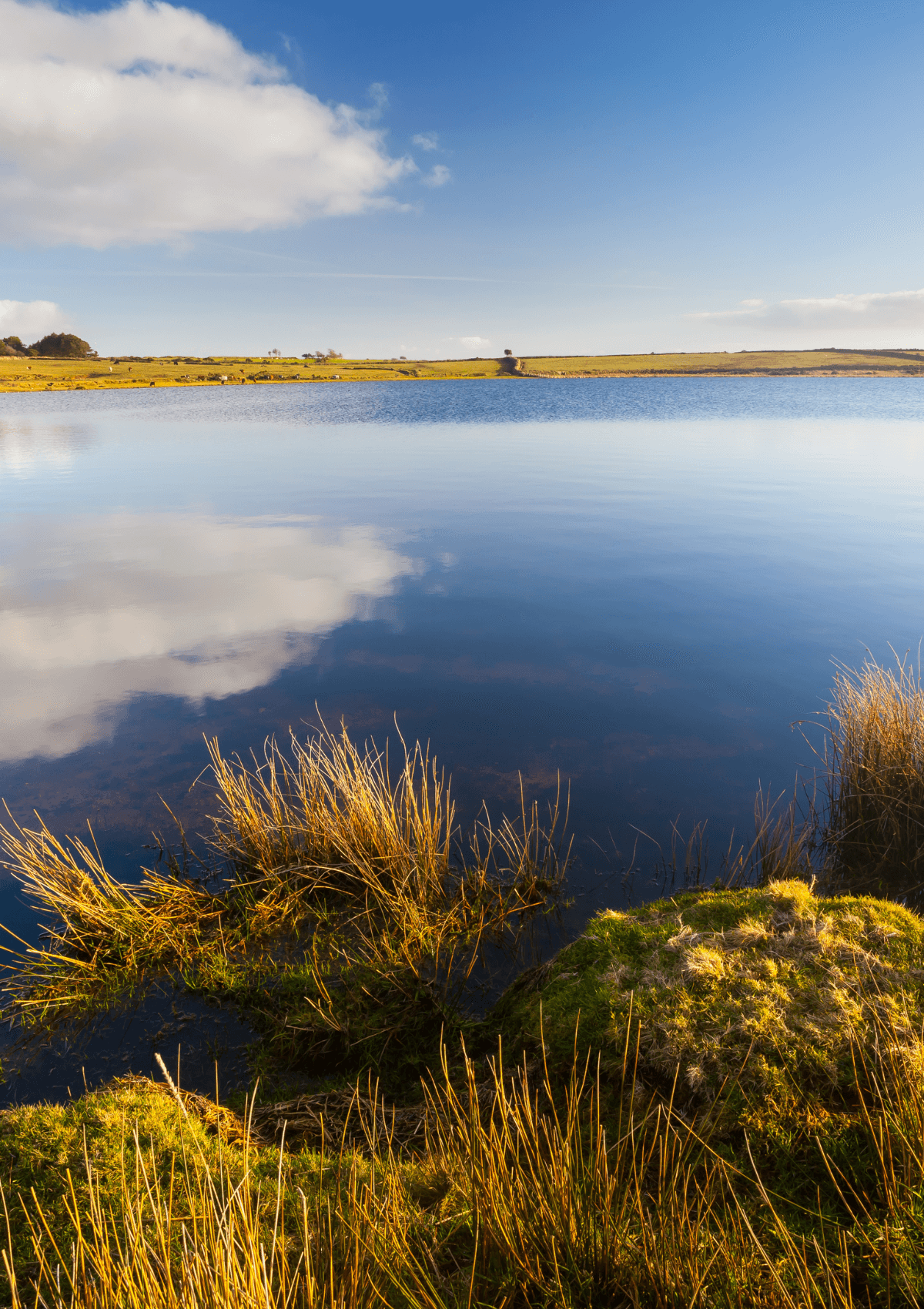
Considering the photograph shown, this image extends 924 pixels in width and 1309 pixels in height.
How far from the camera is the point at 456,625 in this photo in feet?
52.2

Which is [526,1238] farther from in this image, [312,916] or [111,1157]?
[312,916]

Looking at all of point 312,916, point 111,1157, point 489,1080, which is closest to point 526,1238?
point 489,1080

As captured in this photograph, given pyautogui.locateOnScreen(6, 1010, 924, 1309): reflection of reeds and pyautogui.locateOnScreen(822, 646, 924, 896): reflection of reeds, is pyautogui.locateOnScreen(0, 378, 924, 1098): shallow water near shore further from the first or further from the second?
pyautogui.locateOnScreen(6, 1010, 924, 1309): reflection of reeds

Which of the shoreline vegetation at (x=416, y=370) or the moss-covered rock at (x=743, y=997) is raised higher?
the shoreline vegetation at (x=416, y=370)

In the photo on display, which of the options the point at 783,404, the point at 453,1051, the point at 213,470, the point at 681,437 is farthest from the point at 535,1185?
the point at 783,404

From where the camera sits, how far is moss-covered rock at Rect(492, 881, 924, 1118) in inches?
150

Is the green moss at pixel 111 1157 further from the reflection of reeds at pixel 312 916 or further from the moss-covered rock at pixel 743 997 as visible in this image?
the moss-covered rock at pixel 743 997

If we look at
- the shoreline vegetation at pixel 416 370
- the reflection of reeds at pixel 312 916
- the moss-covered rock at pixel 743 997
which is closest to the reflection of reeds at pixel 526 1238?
the moss-covered rock at pixel 743 997

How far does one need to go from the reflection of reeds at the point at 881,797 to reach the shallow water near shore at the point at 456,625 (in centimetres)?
136

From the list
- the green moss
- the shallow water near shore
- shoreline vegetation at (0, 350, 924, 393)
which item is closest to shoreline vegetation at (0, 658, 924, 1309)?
the green moss

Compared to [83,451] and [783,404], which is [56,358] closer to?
[83,451]

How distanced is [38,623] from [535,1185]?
17.3 m

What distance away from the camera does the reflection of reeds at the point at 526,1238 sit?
2.25 m

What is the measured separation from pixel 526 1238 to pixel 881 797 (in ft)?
22.5
